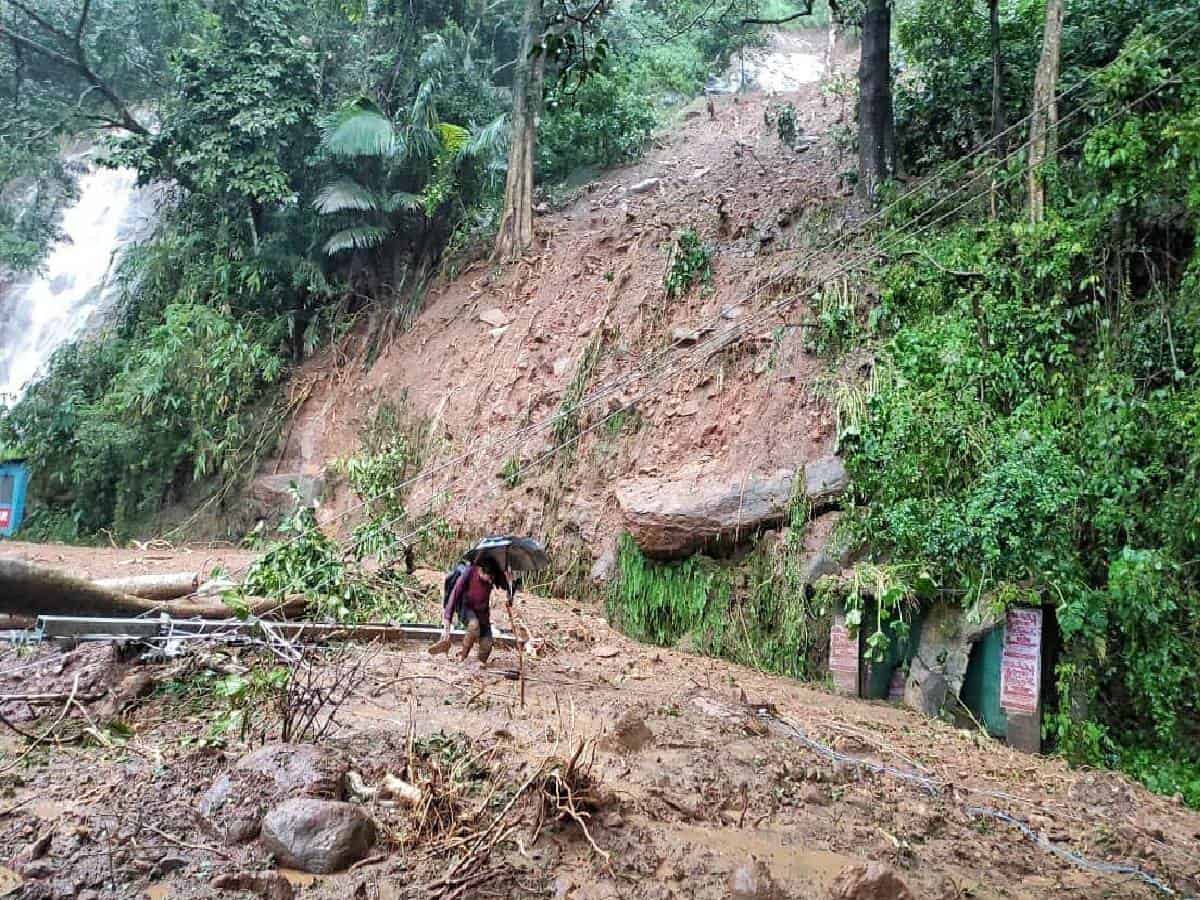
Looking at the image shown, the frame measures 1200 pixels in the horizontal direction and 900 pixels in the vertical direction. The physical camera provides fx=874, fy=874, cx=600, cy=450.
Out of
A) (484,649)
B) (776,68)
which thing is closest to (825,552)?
(484,649)

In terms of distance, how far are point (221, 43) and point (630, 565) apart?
1199 centimetres

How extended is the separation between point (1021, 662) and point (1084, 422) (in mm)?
2140

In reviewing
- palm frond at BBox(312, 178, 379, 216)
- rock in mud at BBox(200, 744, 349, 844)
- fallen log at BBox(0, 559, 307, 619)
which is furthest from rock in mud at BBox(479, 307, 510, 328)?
rock in mud at BBox(200, 744, 349, 844)

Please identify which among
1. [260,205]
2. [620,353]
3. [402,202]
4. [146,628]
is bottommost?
[146,628]

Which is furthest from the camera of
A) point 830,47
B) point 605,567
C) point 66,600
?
point 830,47

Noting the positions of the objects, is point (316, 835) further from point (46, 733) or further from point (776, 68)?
point (776, 68)

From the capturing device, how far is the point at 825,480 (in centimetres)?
834

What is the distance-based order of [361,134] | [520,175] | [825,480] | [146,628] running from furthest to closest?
[520,175], [361,134], [825,480], [146,628]

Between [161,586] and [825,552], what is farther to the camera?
[825,552]

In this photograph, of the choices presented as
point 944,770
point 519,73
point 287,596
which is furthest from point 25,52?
point 944,770

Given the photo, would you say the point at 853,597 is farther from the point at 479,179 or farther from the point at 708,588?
the point at 479,179

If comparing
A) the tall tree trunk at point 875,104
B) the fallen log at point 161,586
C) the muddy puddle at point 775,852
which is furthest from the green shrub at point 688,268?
the muddy puddle at point 775,852

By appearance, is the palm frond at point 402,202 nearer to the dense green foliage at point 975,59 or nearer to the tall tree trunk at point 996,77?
the dense green foliage at point 975,59

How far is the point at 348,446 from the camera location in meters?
13.6
